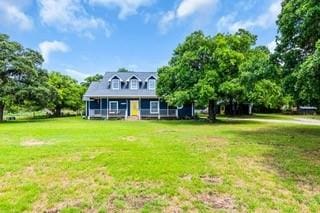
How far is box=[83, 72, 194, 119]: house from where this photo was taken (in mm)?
36875

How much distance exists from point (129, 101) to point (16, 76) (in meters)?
12.1

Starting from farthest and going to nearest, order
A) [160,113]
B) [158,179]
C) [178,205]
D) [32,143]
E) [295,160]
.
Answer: [160,113] < [32,143] < [295,160] < [158,179] < [178,205]

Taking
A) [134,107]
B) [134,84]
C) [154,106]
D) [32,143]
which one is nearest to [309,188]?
[32,143]

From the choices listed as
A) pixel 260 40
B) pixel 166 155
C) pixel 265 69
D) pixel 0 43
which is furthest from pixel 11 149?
pixel 260 40

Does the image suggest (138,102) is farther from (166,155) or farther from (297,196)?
(297,196)

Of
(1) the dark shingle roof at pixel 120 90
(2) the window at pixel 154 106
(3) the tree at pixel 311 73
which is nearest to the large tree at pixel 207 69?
(2) the window at pixel 154 106

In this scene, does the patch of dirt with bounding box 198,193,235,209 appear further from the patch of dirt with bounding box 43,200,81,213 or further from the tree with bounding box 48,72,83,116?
the tree with bounding box 48,72,83,116

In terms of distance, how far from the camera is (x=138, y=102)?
37625 millimetres

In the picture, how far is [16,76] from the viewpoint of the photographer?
3120 centimetres

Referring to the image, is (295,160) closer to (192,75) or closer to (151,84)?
(192,75)

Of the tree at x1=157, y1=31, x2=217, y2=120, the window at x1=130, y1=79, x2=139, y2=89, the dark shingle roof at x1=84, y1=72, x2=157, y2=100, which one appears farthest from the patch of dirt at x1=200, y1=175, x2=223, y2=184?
the window at x1=130, y1=79, x2=139, y2=89

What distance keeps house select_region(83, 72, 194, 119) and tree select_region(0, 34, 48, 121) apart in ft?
23.0

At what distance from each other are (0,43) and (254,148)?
2599 centimetres

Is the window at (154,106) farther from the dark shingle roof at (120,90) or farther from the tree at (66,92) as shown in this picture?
the tree at (66,92)
